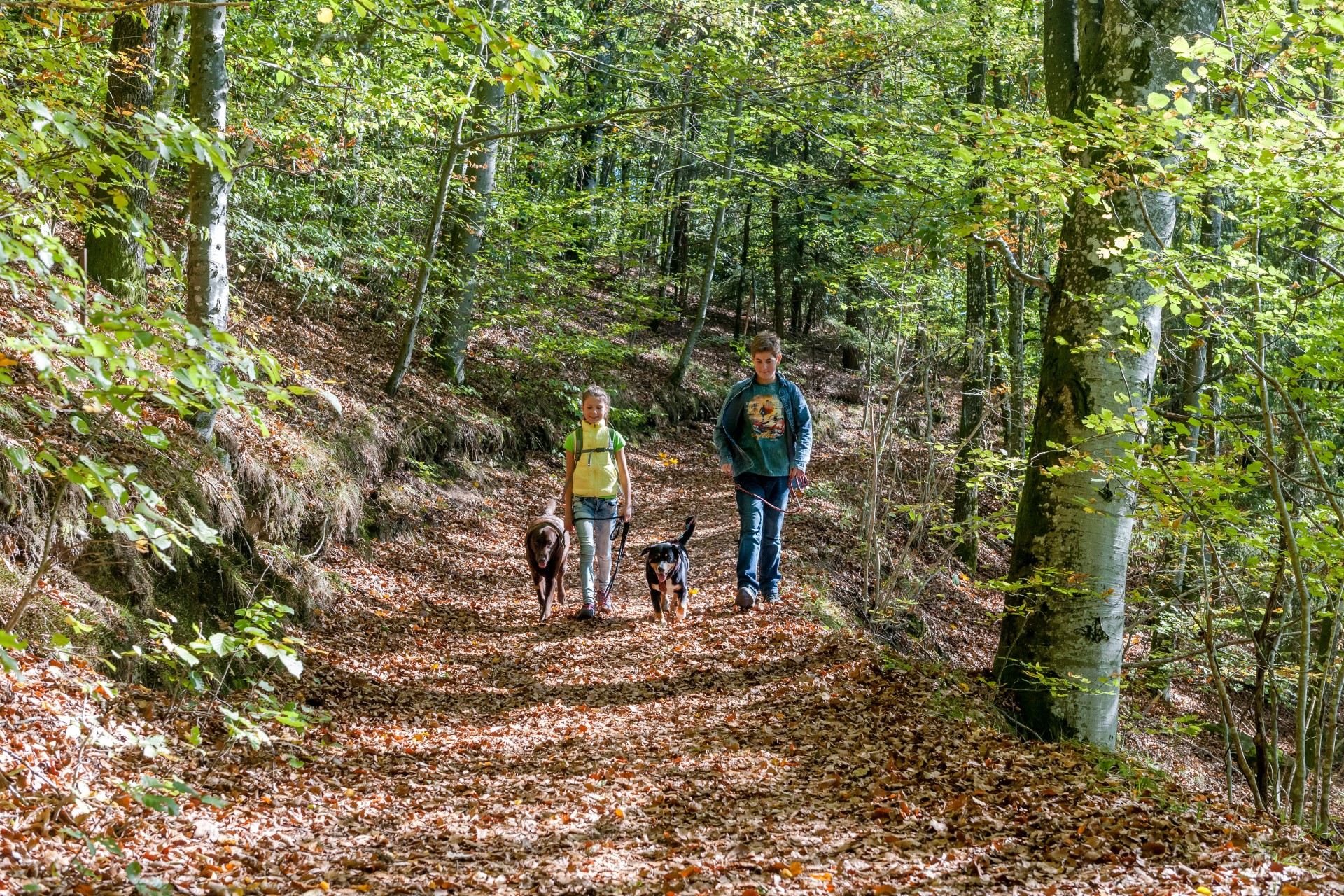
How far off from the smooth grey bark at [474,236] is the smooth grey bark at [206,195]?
687 cm

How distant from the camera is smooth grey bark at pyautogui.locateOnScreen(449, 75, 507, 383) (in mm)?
13984

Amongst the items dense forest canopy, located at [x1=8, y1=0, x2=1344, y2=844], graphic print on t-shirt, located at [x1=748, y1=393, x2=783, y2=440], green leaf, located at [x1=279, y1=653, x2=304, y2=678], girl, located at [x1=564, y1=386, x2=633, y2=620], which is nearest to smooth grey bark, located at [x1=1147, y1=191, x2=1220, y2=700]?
dense forest canopy, located at [x1=8, y1=0, x2=1344, y2=844]

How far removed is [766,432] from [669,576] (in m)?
1.52

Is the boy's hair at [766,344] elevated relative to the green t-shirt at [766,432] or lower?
elevated

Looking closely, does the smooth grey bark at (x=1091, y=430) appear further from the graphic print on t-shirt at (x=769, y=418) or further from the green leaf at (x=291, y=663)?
the green leaf at (x=291, y=663)

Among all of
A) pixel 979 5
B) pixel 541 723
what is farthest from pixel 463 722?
pixel 979 5

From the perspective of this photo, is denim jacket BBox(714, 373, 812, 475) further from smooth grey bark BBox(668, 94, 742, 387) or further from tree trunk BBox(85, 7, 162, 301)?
smooth grey bark BBox(668, 94, 742, 387)

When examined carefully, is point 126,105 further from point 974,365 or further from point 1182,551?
point 1182,551

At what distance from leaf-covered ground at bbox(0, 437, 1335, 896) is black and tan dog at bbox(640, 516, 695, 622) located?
9.8 inches

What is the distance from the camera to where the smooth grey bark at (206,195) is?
671cm

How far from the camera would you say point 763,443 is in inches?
278

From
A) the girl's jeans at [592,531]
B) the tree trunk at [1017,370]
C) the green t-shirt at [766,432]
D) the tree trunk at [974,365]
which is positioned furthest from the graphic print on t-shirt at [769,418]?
the tree trunk at [1017,370]

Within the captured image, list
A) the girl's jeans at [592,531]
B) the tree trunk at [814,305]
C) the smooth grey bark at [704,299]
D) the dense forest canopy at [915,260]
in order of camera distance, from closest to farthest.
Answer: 1. the dense forest canopy at [915,260]
2. the girl's jeans at [592,531]
3. the smooth grey bark at [704,299]
4. the tree trunk at [814,305]

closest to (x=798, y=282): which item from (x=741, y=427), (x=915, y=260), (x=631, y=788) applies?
(x=915, y=260)
